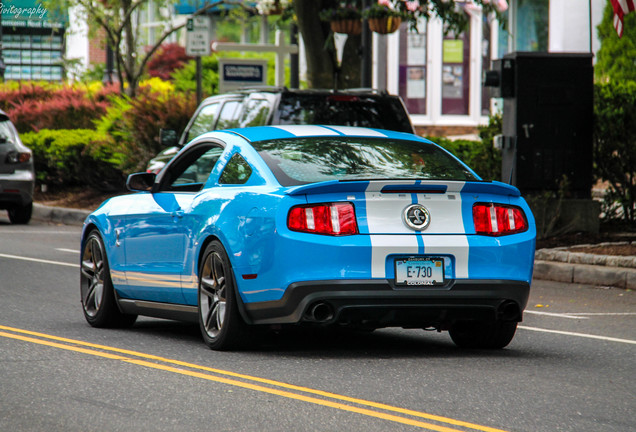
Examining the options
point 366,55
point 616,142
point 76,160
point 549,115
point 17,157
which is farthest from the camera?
point 76,160

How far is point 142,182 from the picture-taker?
891 cm

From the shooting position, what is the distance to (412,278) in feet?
24.0

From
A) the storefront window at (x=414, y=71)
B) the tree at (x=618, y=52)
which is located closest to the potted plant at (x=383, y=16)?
the tree at (x=618, y=52)

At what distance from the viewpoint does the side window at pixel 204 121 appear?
49.0 ft

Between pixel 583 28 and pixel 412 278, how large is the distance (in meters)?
18.9

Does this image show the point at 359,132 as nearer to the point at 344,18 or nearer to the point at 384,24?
the point at 384,24

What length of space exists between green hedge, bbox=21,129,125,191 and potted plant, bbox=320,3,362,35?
4.96m

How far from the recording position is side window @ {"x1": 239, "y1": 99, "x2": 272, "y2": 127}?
13.4m

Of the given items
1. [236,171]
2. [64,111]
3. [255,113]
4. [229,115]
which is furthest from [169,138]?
[64,111]

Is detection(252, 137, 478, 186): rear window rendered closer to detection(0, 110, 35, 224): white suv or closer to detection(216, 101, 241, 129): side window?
detection(216, 101, 241, 129): side window

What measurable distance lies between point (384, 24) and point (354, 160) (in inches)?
413

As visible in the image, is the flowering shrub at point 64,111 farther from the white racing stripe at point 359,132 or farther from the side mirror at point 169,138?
the white racing stripe at point 359,132

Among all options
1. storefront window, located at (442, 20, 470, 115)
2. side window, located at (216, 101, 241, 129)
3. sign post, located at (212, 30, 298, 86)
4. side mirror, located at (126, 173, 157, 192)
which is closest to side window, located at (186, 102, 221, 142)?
side window, located at (216, 101, 241, 129)

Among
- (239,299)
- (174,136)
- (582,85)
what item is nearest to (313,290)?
(239,299)
